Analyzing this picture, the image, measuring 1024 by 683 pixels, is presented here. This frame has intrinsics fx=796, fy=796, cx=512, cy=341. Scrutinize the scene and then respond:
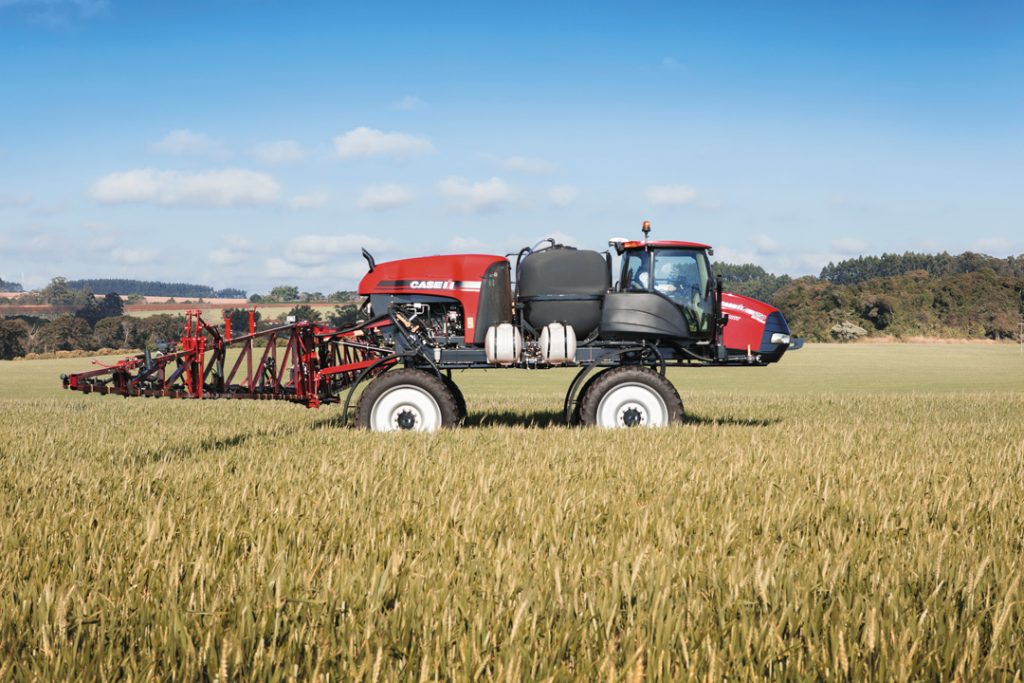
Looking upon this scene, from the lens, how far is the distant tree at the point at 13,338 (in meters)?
46.2

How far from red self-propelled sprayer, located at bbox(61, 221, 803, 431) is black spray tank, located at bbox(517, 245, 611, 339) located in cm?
2

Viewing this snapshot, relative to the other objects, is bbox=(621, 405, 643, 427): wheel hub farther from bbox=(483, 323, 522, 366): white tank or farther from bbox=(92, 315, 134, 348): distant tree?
bbox=(92, 315, 134, 348): distant tree

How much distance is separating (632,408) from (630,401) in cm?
10

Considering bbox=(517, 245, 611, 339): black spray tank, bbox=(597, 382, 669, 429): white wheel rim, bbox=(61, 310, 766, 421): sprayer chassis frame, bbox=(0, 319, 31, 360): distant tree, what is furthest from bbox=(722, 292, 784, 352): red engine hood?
bbox=(0, 319, 31, 360): distant tree

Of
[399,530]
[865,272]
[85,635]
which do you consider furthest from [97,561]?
[865,272]

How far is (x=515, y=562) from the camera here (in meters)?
3.94

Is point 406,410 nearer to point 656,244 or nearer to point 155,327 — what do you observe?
point 656,244

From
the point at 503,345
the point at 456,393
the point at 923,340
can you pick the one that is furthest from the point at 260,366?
the point at 923,340

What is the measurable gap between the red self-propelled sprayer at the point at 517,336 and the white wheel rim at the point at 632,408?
1cm

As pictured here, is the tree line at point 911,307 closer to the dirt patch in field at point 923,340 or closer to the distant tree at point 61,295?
→ the dirt patch in field at point 923,340

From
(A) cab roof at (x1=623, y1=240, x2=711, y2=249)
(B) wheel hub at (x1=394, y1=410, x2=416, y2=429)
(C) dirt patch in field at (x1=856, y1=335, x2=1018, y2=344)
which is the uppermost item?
(A) cab roof at (x1=623, y1=240, x2=711, y2=249)

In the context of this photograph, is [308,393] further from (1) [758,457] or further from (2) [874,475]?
(2) [874,475]

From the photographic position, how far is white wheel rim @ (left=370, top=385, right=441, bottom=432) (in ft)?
34.7

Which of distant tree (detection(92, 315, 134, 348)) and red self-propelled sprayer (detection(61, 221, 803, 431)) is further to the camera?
distant tree (detection(92, 315, 134, 348))
